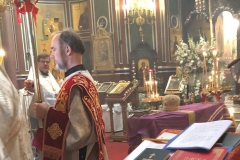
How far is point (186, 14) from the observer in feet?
34.6

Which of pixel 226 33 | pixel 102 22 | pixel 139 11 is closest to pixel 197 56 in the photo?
pixel 226 33

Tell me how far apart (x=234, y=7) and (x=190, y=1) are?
287cm

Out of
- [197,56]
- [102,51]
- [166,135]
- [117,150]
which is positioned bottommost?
[117,150]

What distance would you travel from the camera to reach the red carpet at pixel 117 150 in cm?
494

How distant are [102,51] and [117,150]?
16.9 ft

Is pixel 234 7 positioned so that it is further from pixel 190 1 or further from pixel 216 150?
pixel 216 150

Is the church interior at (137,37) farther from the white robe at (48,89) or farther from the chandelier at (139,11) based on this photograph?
the white robe at (48,89)

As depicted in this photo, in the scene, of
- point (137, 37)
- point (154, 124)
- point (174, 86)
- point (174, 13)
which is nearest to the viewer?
point (154, 124)

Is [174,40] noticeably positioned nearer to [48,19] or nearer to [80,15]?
[80,15]

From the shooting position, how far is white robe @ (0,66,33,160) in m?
1.80

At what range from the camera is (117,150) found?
17.6 ft

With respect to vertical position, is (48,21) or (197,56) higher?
(48,21)

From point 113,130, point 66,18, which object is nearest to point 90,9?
point 66,18

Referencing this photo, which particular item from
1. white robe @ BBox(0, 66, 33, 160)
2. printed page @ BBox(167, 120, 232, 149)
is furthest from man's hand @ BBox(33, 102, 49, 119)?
printed page @ BBox(167, 120, 232, 149)
